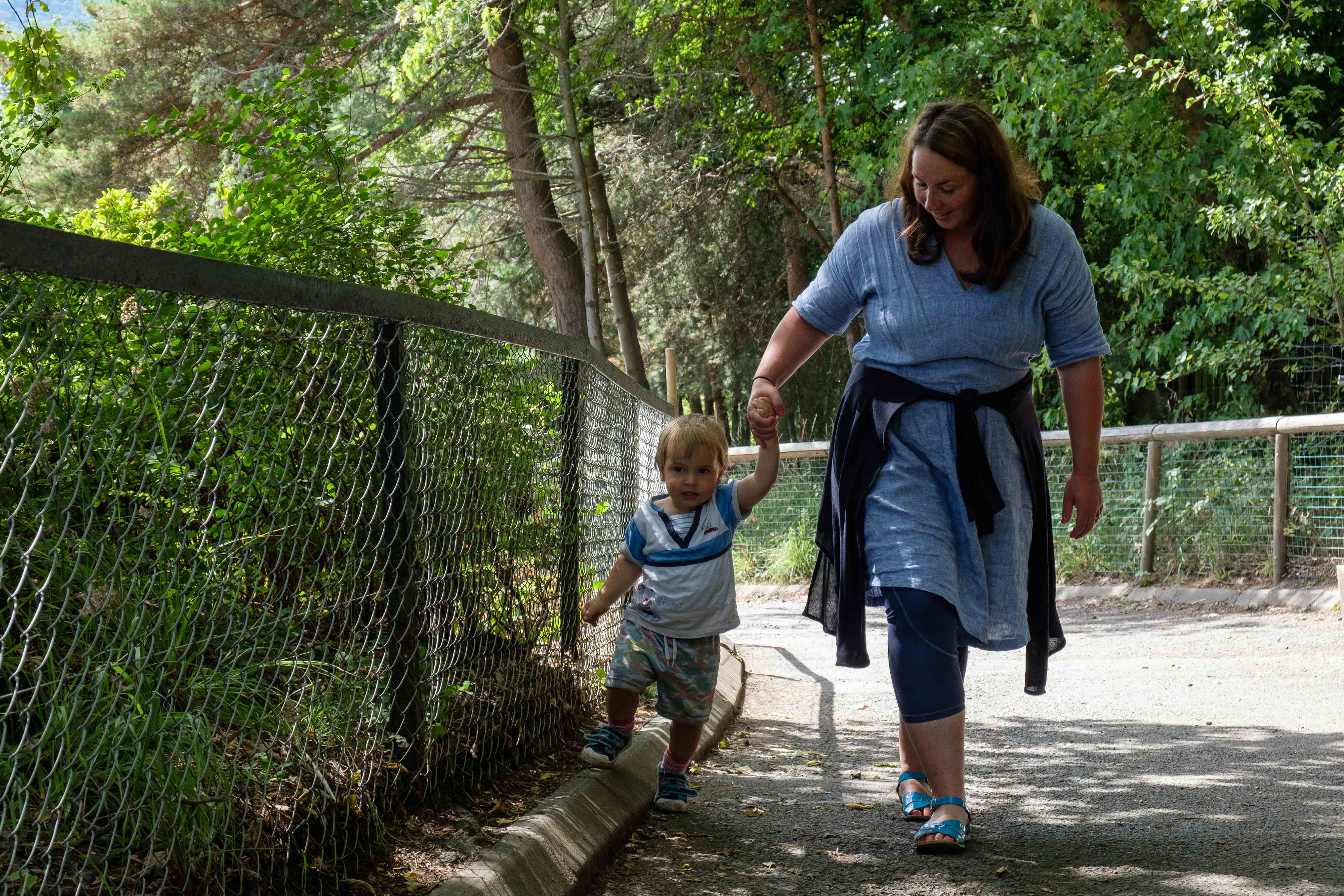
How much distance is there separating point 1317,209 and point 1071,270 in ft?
28.1

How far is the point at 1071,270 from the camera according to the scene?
3436 mm

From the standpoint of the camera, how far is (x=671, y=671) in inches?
151

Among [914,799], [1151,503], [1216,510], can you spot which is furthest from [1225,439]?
Result: [914,799]

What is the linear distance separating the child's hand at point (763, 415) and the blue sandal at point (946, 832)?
1100 millimetres

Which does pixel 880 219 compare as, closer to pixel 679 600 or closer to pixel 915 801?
pixel 679 600

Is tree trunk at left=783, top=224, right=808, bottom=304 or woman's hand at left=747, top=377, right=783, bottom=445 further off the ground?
tree trunk at left=783, top=224, right=808, bottom=304

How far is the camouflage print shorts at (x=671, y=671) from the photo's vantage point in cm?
382

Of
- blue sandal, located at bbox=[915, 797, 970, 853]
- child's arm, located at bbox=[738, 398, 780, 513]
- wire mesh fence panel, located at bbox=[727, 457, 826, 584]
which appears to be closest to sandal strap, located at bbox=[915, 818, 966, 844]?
blue sandal, located at bbox=[915, 797, 970, 853]

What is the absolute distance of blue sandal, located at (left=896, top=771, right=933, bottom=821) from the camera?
360 centimetres

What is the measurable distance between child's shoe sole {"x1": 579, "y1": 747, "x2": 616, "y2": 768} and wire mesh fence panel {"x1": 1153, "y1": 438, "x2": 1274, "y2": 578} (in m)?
7.44

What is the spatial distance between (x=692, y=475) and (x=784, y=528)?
10007 mm

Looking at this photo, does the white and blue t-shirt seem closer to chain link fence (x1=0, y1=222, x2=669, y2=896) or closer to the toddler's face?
the toddler's face

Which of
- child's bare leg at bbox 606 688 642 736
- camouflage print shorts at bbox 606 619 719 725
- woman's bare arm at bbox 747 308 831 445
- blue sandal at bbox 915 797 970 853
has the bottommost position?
blue sandal at bbox 915 797 970 853

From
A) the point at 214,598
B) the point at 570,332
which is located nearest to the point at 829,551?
the point at 214,598
